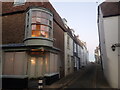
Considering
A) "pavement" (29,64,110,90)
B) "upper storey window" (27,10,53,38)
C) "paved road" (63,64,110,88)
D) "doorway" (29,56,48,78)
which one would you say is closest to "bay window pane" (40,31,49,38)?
"upper storey window" (27,10,53,38)

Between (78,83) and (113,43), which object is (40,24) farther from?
(78,83)

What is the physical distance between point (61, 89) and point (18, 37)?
6.13 metres

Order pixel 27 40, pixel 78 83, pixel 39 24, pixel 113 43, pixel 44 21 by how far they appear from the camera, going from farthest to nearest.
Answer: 1. pixel 78 83
2. pixel 44 21
3. pixel 39 24
4. pixel 27 40
5. pixel 113 43

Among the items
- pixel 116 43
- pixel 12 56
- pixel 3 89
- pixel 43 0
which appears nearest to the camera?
pixel 3 89

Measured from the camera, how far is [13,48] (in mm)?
9023

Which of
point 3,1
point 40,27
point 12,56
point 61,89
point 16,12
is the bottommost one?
point 61,89

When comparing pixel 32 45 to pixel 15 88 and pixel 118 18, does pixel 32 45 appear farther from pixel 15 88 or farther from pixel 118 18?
pixel 118 18

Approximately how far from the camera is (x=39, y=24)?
9281 mm

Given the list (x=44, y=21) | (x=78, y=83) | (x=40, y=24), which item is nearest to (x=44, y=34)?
(x=40, y=24)

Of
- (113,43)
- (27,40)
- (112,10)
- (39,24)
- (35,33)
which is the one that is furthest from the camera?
(112,10)

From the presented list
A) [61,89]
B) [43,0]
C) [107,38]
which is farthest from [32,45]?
[107,38]

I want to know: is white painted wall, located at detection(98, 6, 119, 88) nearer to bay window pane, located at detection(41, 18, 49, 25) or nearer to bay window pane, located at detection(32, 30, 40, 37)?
bay window pane, located at detection(41, 18, 49, 25)

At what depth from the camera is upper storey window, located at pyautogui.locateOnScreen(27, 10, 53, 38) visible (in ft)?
29.7

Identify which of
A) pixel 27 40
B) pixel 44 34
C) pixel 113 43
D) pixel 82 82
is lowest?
pixel 82 82
